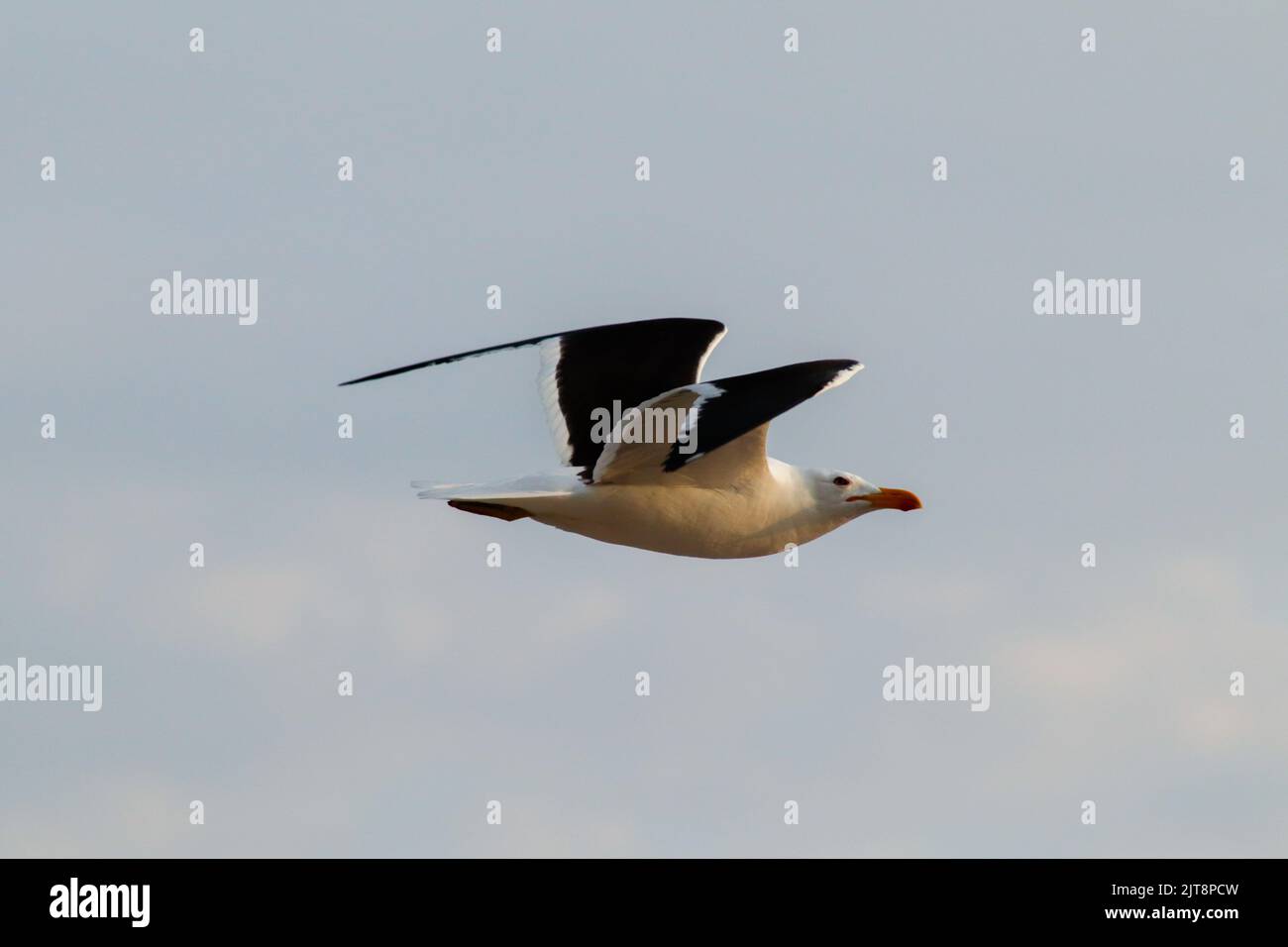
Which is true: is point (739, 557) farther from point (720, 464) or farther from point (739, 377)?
point (739, 377)

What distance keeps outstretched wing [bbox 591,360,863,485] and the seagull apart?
0.4 inches

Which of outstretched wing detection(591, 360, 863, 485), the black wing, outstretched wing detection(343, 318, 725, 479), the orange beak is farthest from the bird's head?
the black wing

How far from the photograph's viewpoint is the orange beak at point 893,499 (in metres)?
15.7

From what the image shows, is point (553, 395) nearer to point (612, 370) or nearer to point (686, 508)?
point (612, 370)

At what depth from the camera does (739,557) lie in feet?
50.1

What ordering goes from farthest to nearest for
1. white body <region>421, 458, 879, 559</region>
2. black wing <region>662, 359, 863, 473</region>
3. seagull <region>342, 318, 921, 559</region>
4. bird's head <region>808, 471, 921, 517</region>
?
1. bird's head <region>808, 471, 921, 517</region>
2. white body <region>421, 458, 879, 559</region>
3. seagull <region>342, 318, 921, 559</region>
4. black wing <region>662, 359, 863, 473</region>

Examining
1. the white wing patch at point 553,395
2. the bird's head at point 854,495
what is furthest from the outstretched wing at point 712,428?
the white wing patch at point 553,395

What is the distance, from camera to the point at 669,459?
13.6m

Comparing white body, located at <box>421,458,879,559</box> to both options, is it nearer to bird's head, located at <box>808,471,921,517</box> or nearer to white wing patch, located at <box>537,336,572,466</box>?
bird's head, located at <box>808,471,921,517</box>

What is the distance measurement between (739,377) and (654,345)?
2084mm

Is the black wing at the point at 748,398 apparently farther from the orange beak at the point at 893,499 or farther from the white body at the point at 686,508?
the orange beak at the point at 893,499

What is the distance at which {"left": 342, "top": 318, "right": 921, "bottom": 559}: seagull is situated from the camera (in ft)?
44.3

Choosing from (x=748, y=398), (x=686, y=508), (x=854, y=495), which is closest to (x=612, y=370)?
(x=686, y=508)

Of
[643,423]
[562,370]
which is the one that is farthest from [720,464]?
[562,370]
